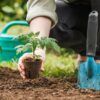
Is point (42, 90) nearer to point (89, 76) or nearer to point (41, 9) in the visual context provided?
point (89, 76)

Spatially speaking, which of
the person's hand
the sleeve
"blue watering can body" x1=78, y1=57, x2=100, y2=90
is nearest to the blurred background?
the sleeve

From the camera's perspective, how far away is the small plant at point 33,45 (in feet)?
8.48

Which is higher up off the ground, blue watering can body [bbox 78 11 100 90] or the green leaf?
the green leaf

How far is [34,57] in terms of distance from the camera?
2719 millimetres

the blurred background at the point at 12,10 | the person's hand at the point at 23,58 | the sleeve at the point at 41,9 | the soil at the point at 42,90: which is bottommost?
the soil at the point at 42,90

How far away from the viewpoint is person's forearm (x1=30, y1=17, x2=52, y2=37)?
2.98 metres

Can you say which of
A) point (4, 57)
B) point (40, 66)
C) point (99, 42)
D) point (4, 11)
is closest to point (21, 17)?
point (4, 11)

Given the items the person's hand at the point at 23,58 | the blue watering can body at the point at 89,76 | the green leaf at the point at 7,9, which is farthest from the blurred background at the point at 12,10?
the blue watering can body at the point at 89,76

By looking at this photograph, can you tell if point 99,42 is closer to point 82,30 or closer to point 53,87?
point 82,30

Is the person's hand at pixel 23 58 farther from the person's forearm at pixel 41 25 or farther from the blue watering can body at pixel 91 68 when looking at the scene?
the blue watering can body at pixel 91 68

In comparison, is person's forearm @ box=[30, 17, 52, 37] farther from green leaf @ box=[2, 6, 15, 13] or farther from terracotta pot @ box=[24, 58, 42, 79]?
green leaf @ box=[2, 6, 15, 13]

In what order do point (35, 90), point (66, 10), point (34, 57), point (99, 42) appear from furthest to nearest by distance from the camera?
point (66, 10) < point (99, 42) < point (34, 57) < point (35, 90)

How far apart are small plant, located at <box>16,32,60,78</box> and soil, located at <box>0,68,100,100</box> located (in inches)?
3.1

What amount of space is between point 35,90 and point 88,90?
295mm
